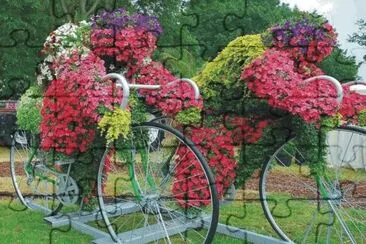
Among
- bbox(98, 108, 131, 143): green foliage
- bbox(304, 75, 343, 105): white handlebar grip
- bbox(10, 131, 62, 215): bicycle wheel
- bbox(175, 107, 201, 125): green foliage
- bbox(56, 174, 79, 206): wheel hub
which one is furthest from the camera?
bbox(10, 131, 62, 215): bicycle wheel

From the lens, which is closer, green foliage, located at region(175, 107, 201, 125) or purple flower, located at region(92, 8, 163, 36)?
green foliage, located at region(175, 107, 201, 125)

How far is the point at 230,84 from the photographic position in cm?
486

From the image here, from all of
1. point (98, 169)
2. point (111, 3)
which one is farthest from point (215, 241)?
point (111, 3)

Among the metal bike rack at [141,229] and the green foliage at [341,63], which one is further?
the green foliage at [341,63]

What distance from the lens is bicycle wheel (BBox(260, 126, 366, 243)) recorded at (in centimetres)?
456

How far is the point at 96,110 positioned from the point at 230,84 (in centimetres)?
120

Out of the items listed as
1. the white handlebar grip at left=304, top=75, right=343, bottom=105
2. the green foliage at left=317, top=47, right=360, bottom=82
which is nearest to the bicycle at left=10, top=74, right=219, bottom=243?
the white handlebar grip at left=304, top=75, right=343, bottom=105

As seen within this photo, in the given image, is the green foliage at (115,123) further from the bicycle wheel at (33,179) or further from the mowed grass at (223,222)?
the bicycle wheel at (33,179)

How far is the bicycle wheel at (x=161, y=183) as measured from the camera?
478 cm

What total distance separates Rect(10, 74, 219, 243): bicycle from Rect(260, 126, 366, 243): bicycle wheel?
0.79 meters

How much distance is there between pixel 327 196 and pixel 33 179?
3.54 metres

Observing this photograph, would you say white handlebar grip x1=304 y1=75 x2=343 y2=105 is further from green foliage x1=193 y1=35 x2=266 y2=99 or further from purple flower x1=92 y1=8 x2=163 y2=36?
purple flower x1=92 y1=8 x2=163 y2=36

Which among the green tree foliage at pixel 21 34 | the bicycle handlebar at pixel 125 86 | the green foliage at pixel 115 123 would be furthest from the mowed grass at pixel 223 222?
the green tree foliage at pixel 21 34

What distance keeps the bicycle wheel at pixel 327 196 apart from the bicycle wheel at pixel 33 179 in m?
2.42
